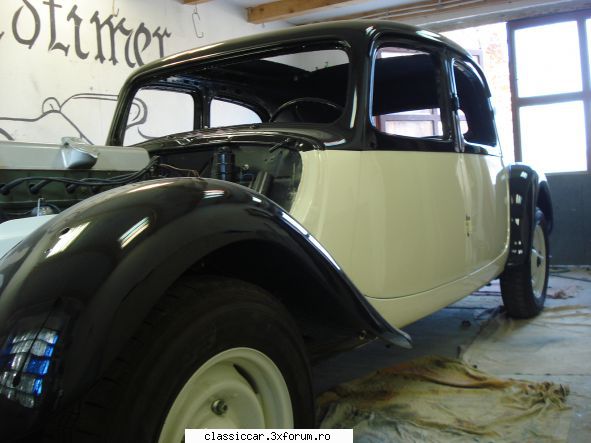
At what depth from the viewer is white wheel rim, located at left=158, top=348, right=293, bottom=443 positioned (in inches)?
41.3

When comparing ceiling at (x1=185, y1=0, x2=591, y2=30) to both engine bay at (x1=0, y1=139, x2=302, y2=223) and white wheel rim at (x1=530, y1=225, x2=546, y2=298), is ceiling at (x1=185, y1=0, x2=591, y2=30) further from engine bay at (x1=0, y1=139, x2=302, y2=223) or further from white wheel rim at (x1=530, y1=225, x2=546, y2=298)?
engine bay at (x1=0, y1=139, x2=302, y2=223)

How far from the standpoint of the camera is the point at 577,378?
235 cm

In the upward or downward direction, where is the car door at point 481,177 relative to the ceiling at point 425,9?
downward

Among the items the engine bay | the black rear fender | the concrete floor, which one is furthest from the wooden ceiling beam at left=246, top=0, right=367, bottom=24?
the engine bay

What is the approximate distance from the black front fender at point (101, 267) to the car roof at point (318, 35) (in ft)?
3.36

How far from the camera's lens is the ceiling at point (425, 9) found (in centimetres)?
583

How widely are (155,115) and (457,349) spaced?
3326mm

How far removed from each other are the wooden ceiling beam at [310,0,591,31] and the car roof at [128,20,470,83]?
4.04 m

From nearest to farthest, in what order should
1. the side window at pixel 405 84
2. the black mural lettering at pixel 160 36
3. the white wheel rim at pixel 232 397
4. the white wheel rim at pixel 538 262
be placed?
the white wheel rim at pixel 232 397, the side window at pixel 405 84, the white wheel rim at pixel 538 262, the black mural lettering at pixel 160 36

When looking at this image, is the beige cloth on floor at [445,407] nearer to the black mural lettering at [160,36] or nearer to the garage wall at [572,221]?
the black mural lettering at [160,36]

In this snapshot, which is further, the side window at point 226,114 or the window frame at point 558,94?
the window frame at point 558,94

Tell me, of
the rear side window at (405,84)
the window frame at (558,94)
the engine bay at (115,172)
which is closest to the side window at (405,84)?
the rear side window at (405,84)

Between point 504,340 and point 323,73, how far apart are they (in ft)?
6.14

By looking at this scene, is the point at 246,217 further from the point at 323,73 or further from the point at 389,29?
the point at 323,73
